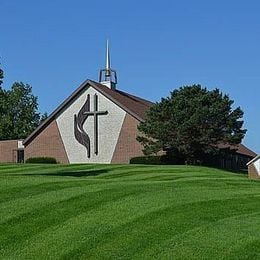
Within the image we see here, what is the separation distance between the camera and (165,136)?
135 feet

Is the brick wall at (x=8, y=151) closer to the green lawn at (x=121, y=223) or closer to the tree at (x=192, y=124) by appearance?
the tree at (x=192, y=124)

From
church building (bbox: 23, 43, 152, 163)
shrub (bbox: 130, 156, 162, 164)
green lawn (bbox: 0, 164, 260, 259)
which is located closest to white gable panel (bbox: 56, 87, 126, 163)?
church building (bbox: 23, 43, 152, 163)

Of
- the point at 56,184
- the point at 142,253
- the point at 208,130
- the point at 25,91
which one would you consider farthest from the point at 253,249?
the point at 25,91

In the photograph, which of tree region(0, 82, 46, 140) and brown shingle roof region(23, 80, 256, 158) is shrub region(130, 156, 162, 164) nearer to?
brown shingle roof region(23, 80, 256, 158)

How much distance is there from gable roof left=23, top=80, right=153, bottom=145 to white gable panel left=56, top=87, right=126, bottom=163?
0.39m

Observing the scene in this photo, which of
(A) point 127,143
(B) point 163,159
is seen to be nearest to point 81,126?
(A) point 127,143

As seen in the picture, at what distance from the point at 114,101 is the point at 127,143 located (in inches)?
147

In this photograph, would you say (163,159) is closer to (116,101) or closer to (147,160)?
(147,160)

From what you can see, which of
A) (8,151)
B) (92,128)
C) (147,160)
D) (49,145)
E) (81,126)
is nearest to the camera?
(147,160)

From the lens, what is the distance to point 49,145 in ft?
179

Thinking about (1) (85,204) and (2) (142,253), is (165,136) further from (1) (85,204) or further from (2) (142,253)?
(2) (142,253)

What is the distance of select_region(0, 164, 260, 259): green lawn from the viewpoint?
9102mm

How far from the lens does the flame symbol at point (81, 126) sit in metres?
51.8

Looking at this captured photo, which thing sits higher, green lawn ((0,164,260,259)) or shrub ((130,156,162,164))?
shrub ((130,156,162,164))
